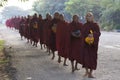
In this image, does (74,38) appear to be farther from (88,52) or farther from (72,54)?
(88,52)

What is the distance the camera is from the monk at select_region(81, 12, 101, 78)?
10891mm

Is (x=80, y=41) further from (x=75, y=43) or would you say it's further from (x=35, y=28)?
(x=35, y=28)

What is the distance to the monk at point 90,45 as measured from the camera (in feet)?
35.7

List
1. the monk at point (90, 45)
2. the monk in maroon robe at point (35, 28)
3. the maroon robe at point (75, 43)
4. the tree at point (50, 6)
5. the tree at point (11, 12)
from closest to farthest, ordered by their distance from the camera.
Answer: the monk at point (90, 45) < the maroon robe at point (75, 43) < the monk in maroon robe at point (35, 28) < the tree at point (50, 6) < the tree at point (11, 12)

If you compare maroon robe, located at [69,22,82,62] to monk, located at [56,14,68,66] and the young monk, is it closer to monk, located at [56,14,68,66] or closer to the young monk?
the young monk

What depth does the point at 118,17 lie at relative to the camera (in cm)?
5356

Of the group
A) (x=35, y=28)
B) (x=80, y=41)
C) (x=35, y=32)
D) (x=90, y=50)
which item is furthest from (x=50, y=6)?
(x=90, y=50)

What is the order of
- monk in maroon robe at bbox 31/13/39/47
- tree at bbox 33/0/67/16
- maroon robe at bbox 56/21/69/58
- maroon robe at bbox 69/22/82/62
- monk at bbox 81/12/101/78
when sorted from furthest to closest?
1. tree at bbox 33/0/67/16
2. monk in maroon robe at bbox 31/13/39/47
3. maroon robe at bbox 56/21/69/58
4. maroon robe at bbox 69/22/82/62
5. monk at bbox 81/12/101/78

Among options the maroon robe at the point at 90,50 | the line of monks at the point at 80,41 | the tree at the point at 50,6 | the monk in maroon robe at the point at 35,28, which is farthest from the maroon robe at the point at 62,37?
the tree at the point at 50,6

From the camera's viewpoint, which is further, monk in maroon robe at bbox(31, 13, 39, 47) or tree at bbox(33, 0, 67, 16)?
tree at bbox(33, 0, 67, 16)

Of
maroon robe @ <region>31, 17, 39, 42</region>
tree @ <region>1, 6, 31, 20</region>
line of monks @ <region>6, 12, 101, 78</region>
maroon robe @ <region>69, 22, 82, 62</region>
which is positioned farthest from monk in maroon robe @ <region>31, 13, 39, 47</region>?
tree @ <region>1, 6, 31, 20</region>

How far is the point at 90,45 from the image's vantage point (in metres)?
11.0

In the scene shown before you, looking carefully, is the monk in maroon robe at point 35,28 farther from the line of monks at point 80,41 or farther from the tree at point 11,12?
the tree at point 11,12

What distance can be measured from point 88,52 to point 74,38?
1.27 m
